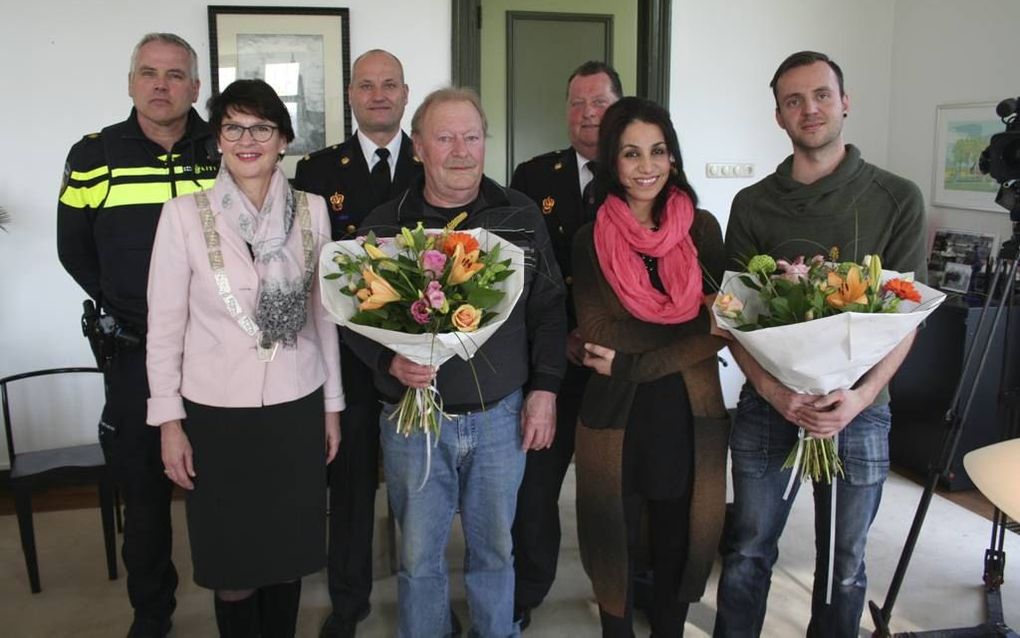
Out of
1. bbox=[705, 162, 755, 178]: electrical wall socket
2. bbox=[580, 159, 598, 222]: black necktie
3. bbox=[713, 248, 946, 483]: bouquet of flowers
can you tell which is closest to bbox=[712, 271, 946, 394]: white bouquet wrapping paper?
bbox=[713, 248, 946, 483]: bouquet of flowers

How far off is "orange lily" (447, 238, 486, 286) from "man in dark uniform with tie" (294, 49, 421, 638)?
82 cm

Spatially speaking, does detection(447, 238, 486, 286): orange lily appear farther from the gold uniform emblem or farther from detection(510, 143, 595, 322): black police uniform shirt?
the gold uniform emblem

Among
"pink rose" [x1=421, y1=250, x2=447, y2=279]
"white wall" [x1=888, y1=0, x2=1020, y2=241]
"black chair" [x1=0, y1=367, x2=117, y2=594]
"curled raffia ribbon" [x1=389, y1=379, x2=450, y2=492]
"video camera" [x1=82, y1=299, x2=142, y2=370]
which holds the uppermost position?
"white wall" [x1=888, y1=0, x2=1020, y2=241]

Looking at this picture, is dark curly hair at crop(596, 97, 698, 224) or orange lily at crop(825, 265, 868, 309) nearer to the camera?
orange lily at crop(825, 265, 868, 309)

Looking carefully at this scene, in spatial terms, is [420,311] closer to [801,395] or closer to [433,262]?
[433,262]

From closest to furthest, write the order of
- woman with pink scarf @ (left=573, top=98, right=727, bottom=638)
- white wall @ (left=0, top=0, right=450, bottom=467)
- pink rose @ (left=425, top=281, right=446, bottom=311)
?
pink rose @ (left=425, top=281, right=446, bottom=311)
woman with pink scarf @ (left=573, top=98, right=727, bottom=638)
white wall @ (left=0, top=0, right=450, bottom=467)

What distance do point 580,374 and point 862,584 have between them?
37.1 inches

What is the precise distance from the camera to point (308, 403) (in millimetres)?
2002

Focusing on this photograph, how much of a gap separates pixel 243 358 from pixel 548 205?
42.3 inches

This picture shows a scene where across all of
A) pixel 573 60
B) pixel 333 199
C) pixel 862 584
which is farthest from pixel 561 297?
pixel 573 60

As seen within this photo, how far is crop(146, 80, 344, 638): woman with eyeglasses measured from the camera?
1.87 meters

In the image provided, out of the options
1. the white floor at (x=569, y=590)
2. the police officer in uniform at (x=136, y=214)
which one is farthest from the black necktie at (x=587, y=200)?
the white floor at (x=569, y=590)

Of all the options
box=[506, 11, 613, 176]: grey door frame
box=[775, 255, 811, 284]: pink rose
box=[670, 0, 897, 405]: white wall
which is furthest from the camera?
box=[506, 11, 613, 176]: grey door frame

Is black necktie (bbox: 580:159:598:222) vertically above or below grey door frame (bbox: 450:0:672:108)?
below
